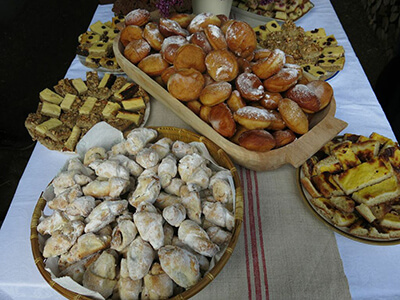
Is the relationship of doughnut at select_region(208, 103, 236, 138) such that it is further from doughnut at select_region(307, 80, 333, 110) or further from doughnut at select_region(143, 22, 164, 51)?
doughnut at select_region(143, 22, 164, 51)

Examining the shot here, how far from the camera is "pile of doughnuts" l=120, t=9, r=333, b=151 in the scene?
0.95 metres

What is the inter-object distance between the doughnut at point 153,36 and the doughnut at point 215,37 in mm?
215

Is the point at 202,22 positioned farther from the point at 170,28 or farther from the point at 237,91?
the point at 237,91

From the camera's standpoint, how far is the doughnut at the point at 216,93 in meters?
0.98

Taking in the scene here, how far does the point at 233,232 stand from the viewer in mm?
782

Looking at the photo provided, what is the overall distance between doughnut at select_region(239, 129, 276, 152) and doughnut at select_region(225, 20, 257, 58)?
0.38 meters

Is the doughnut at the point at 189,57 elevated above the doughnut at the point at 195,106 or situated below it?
above

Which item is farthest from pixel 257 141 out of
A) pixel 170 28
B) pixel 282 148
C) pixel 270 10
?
pixel 270 10

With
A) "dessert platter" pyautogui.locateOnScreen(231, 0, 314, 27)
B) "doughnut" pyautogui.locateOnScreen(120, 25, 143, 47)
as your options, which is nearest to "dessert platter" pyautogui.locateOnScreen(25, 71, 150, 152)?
"doughnut" pyautogui.locateOnScreen(120, 25, 143, 47)

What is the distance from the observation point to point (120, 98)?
1.25m

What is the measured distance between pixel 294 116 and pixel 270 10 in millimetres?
1026

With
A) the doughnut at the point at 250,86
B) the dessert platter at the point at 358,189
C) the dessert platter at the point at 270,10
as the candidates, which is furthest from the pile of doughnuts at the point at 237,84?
the dessert platter at the point at 270,10

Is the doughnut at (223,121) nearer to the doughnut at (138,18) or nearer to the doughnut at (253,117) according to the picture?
the doughnut at (253,117)

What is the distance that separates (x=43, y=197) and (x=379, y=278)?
3.37 ft
